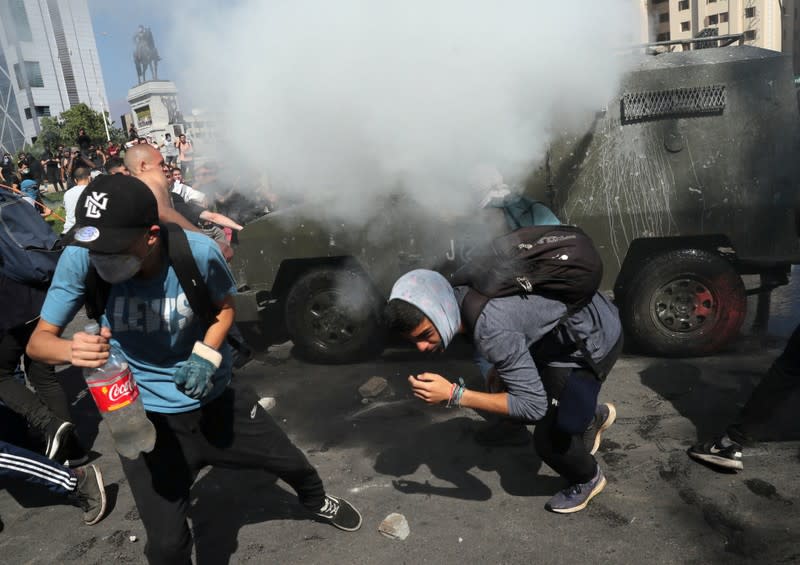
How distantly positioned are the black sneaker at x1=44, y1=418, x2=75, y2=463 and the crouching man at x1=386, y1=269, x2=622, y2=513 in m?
2.63

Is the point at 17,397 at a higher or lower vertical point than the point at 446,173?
lower

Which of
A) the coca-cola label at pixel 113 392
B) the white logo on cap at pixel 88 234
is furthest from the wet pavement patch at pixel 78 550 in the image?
the white logo on cap at pixel 88 234

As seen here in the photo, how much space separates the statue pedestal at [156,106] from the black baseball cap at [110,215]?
3.35m

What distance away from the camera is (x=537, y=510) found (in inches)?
117

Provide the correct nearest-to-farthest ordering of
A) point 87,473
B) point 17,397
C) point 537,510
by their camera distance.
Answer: point 537,510 → point 87,473 → point 17,397

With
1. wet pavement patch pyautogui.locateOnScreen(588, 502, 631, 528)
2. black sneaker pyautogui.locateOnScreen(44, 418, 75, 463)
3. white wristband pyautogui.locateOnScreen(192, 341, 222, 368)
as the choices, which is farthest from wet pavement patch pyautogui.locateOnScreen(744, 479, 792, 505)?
black sneaker pyautogui.locateOnScreen(44, 418, 75, 463)

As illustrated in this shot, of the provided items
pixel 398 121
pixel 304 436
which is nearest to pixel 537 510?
pixel 304 436

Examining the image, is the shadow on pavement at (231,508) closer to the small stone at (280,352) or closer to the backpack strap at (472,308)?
the backpack strap at (472,308)

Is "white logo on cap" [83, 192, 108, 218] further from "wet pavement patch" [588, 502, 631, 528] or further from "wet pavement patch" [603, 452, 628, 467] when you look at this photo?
"wet pavement patch" [603, 452, 628, 467]

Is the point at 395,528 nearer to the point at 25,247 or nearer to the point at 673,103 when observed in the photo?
the point at 25,247

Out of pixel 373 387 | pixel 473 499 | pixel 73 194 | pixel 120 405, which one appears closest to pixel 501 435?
pixel 473 499

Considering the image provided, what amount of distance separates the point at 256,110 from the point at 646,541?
13.2ft

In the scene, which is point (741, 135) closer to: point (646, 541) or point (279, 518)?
point (646, 541)

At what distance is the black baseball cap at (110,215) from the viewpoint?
1904 millimetres
